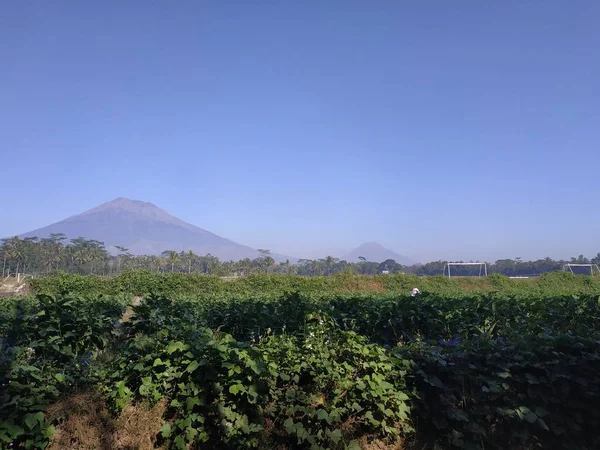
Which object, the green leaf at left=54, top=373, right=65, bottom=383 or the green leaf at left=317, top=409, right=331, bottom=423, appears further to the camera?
the green leaf at left=54, top=373, right=65, bottom=383

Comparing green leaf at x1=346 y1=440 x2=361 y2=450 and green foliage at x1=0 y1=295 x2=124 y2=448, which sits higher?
green foliage at x1=0 y1=295 x2=124 y2=448

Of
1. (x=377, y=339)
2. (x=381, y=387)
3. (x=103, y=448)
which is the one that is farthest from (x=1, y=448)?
(x=377, y=339)

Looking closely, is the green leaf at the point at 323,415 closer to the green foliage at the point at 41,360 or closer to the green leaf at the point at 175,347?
the green leaf at the point at 175,347

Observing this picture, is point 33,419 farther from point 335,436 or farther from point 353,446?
point 353,446

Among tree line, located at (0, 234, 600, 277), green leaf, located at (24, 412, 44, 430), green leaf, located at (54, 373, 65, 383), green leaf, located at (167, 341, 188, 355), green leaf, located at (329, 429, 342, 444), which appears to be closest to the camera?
green leaf, located at (24, 412, 44, 430)

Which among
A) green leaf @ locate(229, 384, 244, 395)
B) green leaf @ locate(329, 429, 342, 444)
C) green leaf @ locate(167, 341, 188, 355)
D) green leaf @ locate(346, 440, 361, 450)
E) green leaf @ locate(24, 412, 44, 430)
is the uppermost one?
green leaf @ locate(167, 341, 188, 355)

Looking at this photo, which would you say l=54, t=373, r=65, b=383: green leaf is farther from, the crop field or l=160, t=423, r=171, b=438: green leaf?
l=160, t=423, r=171, b=438: green leaf

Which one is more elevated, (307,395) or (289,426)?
(307,395)

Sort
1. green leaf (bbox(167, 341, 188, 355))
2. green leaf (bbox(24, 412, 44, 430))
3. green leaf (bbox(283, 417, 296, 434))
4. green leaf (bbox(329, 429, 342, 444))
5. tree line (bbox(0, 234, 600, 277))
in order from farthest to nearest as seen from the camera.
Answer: tree line (bbox(0, 234, 600, 277)) < green leaf (bbox(167, 341, 188, 355)) < green leaf (bbox(283, 417, 296, 434)) < green leaf (bbox(329, 429, 342, 444)) < green leaf (bbox(24, 412, 44, 430))

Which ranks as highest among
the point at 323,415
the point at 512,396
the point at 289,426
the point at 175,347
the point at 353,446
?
the point at 175,347

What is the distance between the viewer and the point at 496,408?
421 cm

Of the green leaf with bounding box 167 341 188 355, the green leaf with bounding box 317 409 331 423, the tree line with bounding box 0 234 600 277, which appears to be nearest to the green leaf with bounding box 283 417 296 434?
the green leaf with bounding box 317 409 331 423

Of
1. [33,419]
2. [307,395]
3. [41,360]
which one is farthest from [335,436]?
[41,360]

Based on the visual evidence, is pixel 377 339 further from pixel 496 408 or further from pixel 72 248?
pixel 72 248
